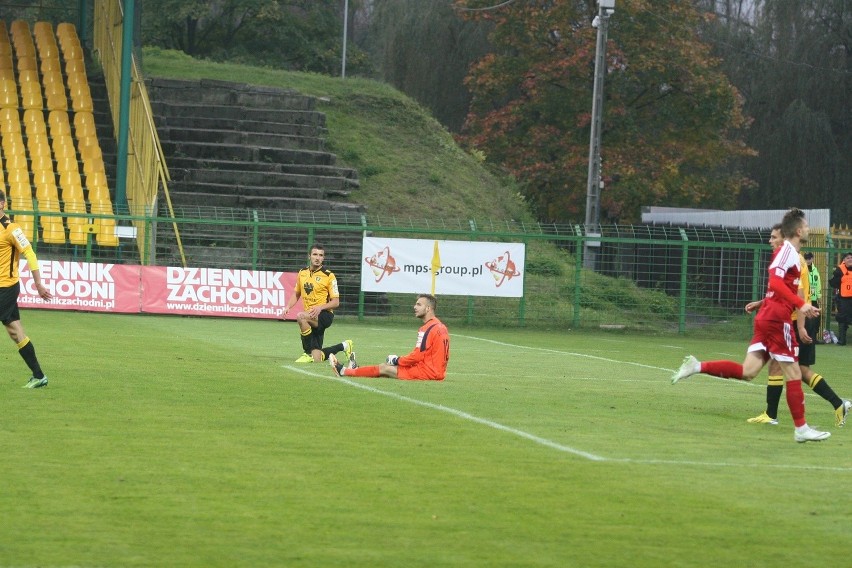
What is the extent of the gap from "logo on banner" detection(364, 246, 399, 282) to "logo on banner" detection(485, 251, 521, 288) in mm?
2112

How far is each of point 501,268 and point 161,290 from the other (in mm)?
7366

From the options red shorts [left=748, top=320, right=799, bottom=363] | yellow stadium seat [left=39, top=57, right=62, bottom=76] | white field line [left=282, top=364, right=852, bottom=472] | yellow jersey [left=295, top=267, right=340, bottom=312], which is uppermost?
yellow stadium seat [left=39, top=57, right=62, bottom=76]

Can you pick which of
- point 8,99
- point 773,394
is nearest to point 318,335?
point 773,394

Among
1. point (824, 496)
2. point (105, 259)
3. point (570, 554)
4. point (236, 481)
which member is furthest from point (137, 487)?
point (105, 259)

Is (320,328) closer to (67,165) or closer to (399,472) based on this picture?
(399,472)

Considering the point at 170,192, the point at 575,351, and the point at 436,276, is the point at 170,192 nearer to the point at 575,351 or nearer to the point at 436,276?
the point at 436,276

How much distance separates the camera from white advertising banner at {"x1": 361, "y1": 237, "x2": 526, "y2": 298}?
99.3 feet

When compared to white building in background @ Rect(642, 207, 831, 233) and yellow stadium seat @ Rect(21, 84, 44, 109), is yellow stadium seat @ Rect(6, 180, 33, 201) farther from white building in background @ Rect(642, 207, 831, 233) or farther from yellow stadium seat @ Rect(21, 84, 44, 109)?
white building in background @ Rect(642, 207, 831, 233)

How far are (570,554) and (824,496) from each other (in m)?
2.60

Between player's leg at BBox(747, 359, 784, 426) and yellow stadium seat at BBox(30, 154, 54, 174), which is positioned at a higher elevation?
yellow stadium seat at BBox(30, 154, 54, 174)

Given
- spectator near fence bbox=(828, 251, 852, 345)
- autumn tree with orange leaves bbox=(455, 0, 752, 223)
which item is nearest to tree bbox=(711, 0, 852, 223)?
autumn tree with orange leaves bbox=(455, 0, 752, 223)

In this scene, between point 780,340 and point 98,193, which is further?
point 98,193

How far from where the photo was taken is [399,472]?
9336mm

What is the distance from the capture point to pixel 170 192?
120 feet
